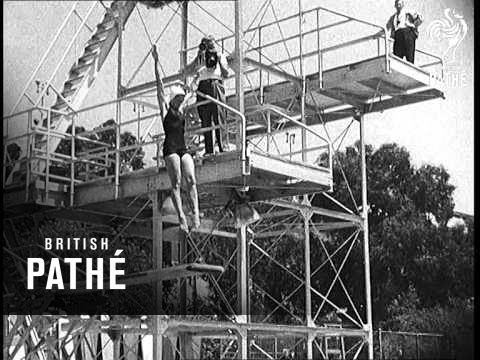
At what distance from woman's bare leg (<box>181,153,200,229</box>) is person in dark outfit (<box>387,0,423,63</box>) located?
1.77m

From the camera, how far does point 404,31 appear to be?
8.24 metres

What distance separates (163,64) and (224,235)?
45.9 inches

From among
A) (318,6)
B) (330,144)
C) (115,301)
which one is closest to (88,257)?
(115,301)

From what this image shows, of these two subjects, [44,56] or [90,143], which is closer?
[44,56]

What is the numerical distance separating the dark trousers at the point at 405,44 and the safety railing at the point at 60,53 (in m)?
2.15

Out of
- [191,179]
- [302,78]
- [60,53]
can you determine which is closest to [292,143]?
[302,78]

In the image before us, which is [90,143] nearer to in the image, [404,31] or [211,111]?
[211,111]

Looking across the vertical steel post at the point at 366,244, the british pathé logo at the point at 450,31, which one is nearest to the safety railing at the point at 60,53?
the vertical steel post at the point at 366,244

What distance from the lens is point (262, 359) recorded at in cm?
787

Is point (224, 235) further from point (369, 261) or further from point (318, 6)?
point (318, 6)

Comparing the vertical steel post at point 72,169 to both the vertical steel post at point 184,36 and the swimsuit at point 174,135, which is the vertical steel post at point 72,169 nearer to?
the swimsuit at point 174,135

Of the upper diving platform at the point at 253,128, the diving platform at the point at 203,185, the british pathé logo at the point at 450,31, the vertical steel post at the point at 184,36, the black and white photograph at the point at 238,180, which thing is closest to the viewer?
the black and white photograph at the point at 238,180

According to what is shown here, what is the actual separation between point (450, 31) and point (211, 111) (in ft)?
6.42

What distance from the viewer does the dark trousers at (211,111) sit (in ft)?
24.3
